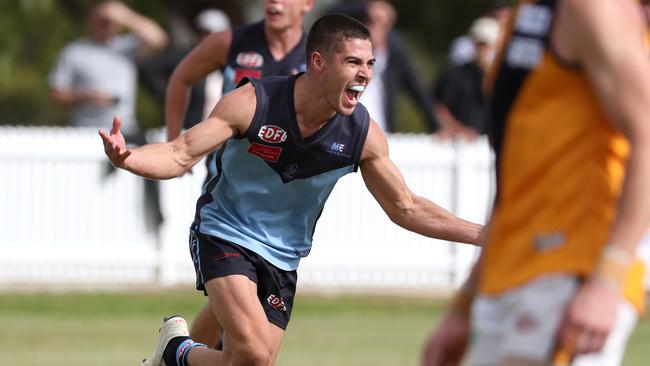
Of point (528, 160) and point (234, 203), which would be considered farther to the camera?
point (234, 203)

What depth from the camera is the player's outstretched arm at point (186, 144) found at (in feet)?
19.6

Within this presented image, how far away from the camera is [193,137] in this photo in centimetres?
640

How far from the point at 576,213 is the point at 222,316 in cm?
309

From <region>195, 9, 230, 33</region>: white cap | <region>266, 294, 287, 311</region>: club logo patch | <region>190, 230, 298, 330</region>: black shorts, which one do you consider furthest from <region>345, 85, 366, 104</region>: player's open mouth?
<region>195, 9, 230, 33</region>: white cap

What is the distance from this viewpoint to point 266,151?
6832mm

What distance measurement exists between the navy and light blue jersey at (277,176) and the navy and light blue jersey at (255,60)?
147 cm

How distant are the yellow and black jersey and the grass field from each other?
6086 mm

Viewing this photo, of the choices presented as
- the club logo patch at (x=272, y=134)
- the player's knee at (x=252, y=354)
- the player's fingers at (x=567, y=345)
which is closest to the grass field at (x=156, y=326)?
the player's knee at (x=252, y=354)

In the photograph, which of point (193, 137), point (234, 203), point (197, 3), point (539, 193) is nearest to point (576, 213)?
point (539, 193)

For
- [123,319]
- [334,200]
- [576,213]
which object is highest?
[576,213]

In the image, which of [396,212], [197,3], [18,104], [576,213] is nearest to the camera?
[576,213]

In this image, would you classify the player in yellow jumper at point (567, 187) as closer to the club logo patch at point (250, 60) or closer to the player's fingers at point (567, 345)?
the player's fingers at point (567, 345)

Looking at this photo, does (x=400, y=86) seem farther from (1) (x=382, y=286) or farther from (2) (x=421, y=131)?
(2) (x=421, y=131)

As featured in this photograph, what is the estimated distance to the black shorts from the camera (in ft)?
22.7
